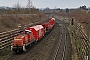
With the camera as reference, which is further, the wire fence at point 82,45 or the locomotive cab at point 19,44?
the locomotive cab at point 19,44

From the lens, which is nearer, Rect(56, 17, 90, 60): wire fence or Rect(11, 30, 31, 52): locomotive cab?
Rect(56, 17, 90, 60): wire fence

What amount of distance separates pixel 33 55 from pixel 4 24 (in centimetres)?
2313

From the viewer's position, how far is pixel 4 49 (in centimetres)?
2875

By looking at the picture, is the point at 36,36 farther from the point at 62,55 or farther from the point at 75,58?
the point at 75,58

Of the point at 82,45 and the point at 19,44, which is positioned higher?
the point at 82,45

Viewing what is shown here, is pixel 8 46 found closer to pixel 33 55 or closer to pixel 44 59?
pixel 33 55

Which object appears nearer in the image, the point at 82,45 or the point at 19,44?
the point at 82,45

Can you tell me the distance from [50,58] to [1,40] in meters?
8.35

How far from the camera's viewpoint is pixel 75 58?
81.6ft

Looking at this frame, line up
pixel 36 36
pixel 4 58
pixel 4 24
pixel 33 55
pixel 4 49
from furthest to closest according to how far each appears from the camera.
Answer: pixel 4 24
pixel 36 36
pixel 4 49
pixel 33 55
pixel 4 58

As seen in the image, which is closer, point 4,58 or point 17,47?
point 4,58

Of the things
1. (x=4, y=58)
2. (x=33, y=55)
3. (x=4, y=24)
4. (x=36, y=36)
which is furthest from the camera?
(x=4, y=24)

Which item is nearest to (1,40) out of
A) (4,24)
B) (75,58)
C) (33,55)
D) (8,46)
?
(8,46)

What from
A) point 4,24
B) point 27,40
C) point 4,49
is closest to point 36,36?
point 27,40
